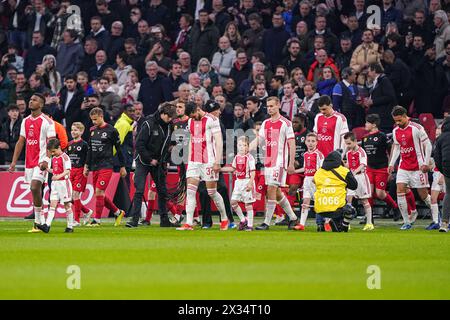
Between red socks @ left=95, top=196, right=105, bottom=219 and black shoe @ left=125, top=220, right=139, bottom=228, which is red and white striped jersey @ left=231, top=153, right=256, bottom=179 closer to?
black shoe @ left=125, top=220, right=139, bottom=228

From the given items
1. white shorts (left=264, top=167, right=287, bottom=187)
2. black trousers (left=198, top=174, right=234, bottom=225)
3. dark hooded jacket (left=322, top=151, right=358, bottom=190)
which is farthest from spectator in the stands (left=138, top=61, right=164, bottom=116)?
dark hooded jacket (left=322, top=151, right=358, bottom=190)

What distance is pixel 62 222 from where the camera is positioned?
24203 mm

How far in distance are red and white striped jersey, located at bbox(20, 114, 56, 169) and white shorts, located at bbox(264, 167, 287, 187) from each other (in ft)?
13.6

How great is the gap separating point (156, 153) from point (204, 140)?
249 cm

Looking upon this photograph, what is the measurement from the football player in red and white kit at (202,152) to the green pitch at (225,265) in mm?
1509

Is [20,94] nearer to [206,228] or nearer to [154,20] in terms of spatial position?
[154,20]

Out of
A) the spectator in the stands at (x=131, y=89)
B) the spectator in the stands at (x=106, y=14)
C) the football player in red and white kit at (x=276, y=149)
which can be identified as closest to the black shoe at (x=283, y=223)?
the football player in red and white kit at (x=276, y=149)

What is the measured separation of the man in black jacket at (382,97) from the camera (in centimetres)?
2525

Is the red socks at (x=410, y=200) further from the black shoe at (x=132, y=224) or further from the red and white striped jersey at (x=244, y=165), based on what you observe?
the black shoe at (x=132, y=224)

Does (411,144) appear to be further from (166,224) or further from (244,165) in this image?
(166,224)

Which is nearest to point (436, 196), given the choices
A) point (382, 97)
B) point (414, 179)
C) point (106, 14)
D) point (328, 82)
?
point (414, 179)

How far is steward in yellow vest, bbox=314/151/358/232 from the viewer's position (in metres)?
19.7

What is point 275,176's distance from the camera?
67.5ft
